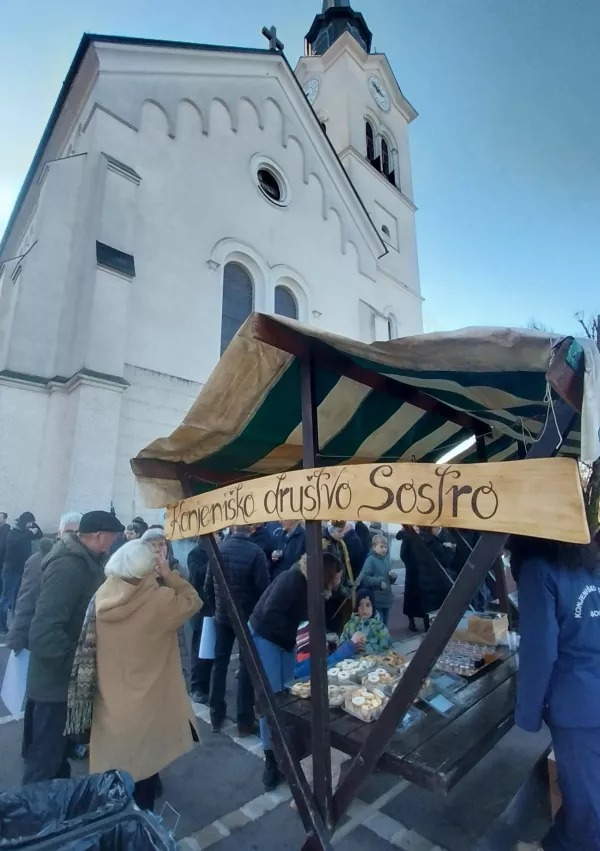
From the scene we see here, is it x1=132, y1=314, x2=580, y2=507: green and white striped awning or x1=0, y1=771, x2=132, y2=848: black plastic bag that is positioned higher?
x1=132, y1=314, x2=580, y2=507: green and white striped awning

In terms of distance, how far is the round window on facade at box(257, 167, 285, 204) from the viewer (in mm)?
13438

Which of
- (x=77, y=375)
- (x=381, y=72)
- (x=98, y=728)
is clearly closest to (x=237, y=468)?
(x=98, y=728)

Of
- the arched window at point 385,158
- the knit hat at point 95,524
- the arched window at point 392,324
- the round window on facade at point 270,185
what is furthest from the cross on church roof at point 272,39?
the knit hat at point 95,524

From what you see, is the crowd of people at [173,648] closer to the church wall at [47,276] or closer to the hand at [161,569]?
the hand at [161,569]

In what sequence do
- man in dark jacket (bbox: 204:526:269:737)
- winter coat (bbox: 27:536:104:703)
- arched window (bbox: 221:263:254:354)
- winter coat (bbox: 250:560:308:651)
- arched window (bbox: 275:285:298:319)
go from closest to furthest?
winter coat (bbox: 27:536:104:703)
winter coat (bbox: 250:560:308:651)
man in dark jacket (bbox: 204:526:269:737)
arched window (bbox: 221:263:254:354)
arched window (bbox: 275:285:298:319)

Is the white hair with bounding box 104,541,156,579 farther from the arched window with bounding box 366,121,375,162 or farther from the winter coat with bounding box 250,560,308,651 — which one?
the arched window with bounding box 366,121,375,162

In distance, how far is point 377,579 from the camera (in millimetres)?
5879

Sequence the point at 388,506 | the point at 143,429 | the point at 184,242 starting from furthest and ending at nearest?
the point at 184,242 → the point at 143,429 → the point at 388,506

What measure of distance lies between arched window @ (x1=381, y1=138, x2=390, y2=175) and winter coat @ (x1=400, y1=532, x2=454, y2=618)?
18.2 metres

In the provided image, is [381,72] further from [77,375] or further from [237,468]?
[237,468]

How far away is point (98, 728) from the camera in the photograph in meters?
2.68

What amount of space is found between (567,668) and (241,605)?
104 inches

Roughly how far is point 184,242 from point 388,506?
10624 millimetres

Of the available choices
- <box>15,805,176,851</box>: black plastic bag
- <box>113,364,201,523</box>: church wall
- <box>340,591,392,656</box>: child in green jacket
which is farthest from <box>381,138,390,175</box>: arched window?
<box>15,805,176,851</box>: black plastic bag
